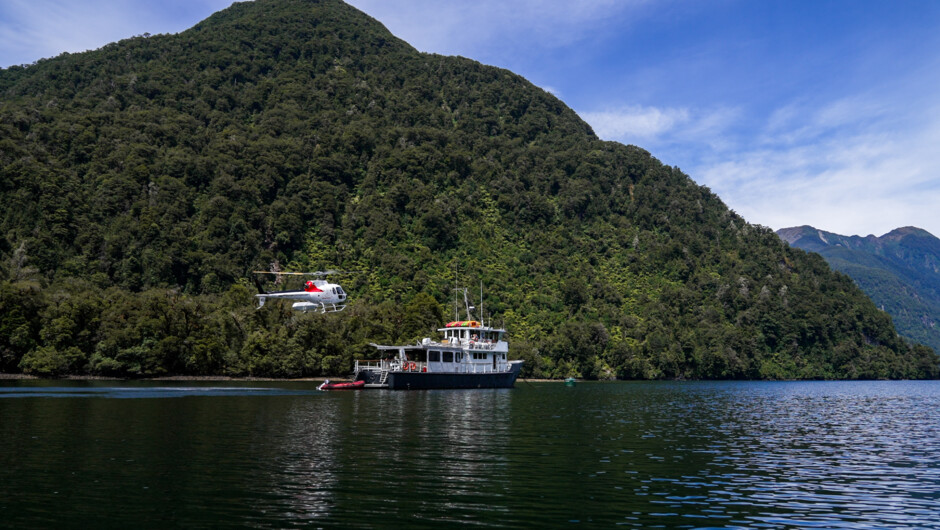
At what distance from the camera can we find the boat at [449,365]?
94188mm

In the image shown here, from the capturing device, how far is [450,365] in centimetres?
10056

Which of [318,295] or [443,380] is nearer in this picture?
[318,295]

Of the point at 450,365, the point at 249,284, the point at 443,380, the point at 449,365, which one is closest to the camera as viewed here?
the point at 443,380

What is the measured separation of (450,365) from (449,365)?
0.19 m

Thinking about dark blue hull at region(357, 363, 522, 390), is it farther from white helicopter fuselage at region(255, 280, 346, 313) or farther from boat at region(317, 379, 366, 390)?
white helicopter fuselage at region(255, 280, 346, 313)

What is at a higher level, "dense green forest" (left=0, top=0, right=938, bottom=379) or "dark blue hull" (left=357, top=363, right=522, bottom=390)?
"dense green forest" (left=0, top=0, right=938, bottom=379)

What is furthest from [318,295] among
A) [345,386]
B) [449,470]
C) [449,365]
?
[449,470]

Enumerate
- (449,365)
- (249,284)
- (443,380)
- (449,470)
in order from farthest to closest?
(249,284) → (449,365) → (443,380) → (449,470)

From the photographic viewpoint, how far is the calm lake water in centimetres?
2038

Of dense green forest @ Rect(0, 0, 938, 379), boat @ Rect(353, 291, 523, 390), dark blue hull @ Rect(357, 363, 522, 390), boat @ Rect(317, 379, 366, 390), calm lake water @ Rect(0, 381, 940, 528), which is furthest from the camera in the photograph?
dense green forest @ Rect(0, 0, 938, 379)

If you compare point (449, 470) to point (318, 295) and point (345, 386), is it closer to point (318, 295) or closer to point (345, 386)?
point (318, 295)

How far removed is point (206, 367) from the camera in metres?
112

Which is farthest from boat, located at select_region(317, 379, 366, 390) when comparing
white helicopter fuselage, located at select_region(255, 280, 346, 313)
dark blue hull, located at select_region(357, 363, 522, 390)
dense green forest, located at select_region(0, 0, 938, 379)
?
dense green forest, located at select_region(0, 0, 938, 379)

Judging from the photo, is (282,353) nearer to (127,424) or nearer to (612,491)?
(127,424)
